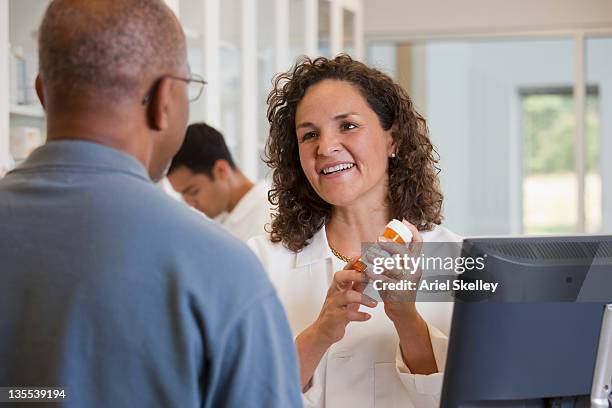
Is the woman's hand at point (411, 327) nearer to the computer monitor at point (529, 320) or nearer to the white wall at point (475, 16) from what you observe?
the computer monitor at point (529, 320)

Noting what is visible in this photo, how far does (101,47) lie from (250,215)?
7.88ft

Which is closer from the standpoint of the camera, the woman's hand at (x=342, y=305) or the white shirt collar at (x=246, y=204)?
the woman's hand at (x=342, y=305)

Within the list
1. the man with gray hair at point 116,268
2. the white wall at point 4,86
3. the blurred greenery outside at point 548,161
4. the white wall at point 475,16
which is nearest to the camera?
the man with gray hair at point 116,268

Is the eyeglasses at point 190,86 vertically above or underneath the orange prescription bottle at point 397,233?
above

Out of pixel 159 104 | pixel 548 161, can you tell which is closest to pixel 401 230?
pixel 159 104

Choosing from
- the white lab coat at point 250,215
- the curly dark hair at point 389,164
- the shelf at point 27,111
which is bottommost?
the white lab coat at point 250,215

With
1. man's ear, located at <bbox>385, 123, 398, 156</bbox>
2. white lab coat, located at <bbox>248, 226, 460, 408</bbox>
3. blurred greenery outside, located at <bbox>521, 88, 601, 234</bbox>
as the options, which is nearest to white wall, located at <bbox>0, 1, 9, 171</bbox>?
white lab coat, located at <bbox>248, 226, 460, 408</bbox>

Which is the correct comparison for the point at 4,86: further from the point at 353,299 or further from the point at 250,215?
the point at 353,299

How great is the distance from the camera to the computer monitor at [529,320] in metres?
1.18

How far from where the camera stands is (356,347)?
5.61 feet

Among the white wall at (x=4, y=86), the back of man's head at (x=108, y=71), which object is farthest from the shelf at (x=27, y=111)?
the back of man's head at (x=108, y=71)

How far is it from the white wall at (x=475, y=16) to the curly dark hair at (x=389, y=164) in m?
3.77

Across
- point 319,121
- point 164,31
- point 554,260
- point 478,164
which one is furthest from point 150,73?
point 478,164

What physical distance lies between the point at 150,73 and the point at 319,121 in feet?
2.78
